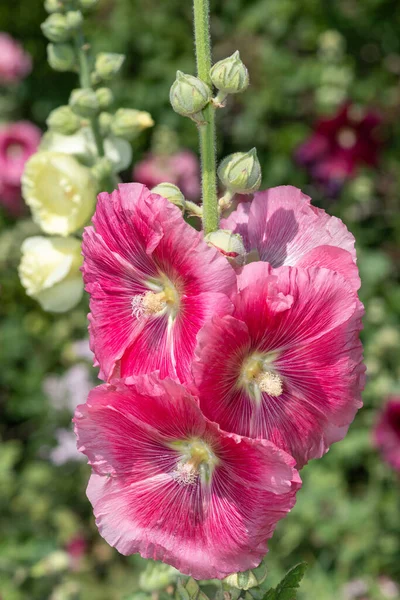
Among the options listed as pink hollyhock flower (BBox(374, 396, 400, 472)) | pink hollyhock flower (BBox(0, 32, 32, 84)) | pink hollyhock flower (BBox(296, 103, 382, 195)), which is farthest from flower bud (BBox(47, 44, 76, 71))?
pink hollyhock flower (BBox(0, 32, 32, 84))

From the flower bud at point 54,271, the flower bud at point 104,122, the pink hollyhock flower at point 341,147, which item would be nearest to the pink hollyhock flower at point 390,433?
the pink hollyhock flower at point 341,147

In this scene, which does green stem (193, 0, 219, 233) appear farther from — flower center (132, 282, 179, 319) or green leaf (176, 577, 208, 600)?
green leaf (176, 577, 208, 600)

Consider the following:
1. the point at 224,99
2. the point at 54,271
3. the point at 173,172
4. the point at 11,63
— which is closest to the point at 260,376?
the point at 224,99

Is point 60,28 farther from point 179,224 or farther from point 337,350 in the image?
point 337,350

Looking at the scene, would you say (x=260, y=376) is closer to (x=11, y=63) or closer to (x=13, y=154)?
(x=13, y=154)

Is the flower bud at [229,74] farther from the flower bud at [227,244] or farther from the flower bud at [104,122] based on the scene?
the flower bud at [104,122]

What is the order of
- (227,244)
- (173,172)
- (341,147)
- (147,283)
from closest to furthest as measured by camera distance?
(227,244), (147,283), (341,147), (173,172)
